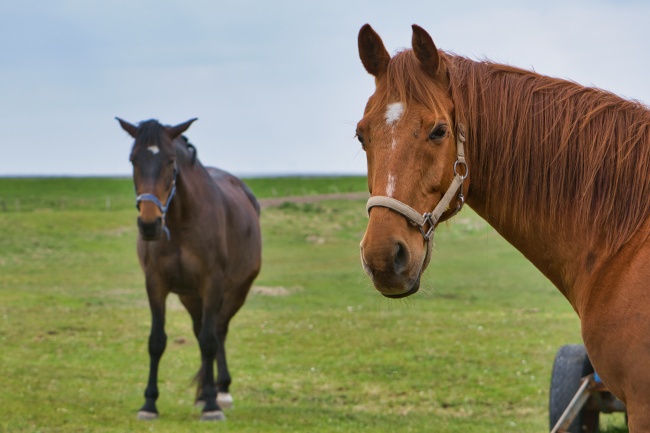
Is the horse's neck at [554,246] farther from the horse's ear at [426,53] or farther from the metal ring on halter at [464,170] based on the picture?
the horse's ear at [426,53]

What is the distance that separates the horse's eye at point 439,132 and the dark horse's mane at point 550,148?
14 cm

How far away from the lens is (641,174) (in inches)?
153

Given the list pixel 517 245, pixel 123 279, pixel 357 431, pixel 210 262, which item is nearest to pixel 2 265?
pixel 123 279

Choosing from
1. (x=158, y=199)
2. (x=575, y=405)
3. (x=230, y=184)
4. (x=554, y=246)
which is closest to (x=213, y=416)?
(x=158, y=199)

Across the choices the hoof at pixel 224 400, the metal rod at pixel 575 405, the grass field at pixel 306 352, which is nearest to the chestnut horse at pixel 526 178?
the grass field at pixel 306 352

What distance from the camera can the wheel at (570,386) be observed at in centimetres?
720

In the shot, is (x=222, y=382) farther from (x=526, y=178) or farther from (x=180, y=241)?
(x=526, y=178)

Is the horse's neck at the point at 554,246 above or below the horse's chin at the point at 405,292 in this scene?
above

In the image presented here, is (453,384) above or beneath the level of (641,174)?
beneath

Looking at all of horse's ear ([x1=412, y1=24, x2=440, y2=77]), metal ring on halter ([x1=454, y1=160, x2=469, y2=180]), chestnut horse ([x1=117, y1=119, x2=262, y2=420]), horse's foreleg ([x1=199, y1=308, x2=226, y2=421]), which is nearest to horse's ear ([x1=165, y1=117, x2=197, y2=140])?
chestnut horse ([x1=117, y1=119, x2=262, y2=420])

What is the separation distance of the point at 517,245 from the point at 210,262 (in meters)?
6.12

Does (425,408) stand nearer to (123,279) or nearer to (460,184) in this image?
(460,184)

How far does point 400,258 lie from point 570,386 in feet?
14.2

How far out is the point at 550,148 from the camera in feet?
13.0
